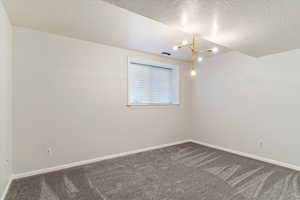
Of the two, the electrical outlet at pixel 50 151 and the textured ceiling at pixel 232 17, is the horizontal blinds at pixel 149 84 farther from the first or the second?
the textured ceiling at pixel 232 17

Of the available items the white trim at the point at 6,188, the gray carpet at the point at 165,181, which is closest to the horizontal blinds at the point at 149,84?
the gray carpet at the point at 165,181

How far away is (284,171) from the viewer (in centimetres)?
267

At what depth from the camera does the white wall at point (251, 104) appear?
2805 millimetres

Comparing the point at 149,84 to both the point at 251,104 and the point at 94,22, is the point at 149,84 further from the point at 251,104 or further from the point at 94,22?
the point at 251,104

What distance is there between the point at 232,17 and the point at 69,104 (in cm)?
Answer: 287

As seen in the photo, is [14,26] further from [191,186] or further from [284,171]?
[284,171]

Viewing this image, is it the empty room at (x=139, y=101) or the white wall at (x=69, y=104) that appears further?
the white wall at (x=69, y=104)

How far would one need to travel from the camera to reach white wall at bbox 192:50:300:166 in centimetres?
280

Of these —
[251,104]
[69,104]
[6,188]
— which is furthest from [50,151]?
[251,104]

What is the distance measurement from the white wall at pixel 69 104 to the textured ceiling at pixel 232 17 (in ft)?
5.71


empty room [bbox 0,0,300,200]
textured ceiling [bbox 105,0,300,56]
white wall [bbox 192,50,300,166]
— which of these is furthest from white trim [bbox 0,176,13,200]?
white wall [bbox 192,50,300,166]

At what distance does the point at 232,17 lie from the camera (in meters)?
1.75

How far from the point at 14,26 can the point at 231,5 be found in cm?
308

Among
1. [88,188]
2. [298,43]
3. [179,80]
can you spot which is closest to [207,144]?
[179,80]
